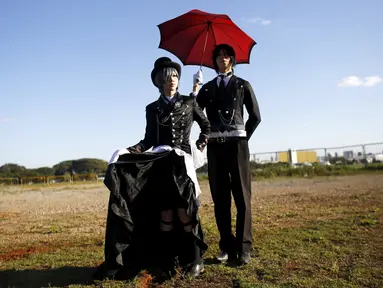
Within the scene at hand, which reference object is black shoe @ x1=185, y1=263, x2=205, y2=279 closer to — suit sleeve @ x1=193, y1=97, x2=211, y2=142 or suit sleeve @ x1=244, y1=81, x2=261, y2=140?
suit sleeve @ x1=193, y1=97, x2=211, y2=142

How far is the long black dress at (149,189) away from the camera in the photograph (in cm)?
358

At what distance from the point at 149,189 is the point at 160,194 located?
0.42 feet

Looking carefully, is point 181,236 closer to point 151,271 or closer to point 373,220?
point 151,271

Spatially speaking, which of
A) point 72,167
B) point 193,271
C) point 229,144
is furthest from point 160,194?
point 72,167

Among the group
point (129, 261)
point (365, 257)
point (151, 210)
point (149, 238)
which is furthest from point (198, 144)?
point (365, 257)

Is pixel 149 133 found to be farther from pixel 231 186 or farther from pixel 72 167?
pixel 72 167

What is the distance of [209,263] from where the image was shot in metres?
4.32

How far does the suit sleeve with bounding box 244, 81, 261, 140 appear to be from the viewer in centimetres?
450

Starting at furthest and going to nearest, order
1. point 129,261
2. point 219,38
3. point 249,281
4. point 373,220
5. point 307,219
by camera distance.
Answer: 1. point 307,219
2. point 373,220
3. point 219,38
4. point 129,261
5. point 249,281

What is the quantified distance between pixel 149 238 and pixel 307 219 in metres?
4.04

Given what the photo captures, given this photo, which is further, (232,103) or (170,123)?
(232,103)

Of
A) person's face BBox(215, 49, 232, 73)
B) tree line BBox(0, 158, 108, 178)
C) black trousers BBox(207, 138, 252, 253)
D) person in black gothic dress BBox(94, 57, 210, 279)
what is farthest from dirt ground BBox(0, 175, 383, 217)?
tree line BBox(0, 158, 108, 178)

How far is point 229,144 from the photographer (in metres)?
4.38

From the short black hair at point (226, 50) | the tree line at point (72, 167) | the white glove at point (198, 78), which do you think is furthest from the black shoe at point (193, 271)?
the tree line at point (72, 167)
